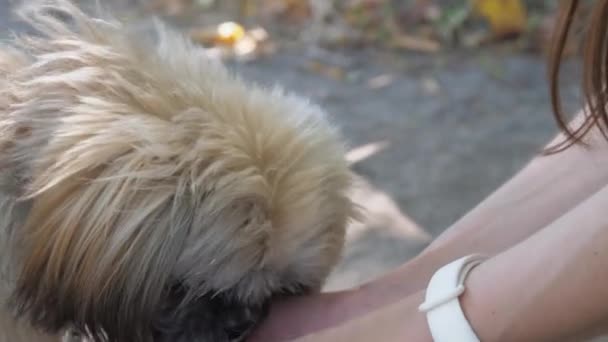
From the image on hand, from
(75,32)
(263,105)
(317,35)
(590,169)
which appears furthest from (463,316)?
(317,35)

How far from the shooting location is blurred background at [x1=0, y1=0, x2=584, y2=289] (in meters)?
3.42

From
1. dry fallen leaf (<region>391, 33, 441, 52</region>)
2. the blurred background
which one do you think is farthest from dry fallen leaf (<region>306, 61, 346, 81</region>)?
dry fallen leaf (<region>391, 33, 441, 52</region>)

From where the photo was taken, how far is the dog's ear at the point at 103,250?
1.53 metres

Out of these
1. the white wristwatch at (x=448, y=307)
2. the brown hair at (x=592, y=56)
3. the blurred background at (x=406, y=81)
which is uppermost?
the blurred background at (x=406, y=81)

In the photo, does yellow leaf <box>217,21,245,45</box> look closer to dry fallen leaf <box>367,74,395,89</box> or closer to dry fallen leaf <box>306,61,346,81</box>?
dry fallen leaf <box>306,61,346,81</box>

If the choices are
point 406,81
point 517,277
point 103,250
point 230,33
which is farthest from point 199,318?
point 230,33

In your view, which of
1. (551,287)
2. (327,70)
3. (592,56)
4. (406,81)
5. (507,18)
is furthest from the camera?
(507,18)

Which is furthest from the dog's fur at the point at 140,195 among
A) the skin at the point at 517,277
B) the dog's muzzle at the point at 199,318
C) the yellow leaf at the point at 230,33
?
the yellow leaf at the point at 230,33

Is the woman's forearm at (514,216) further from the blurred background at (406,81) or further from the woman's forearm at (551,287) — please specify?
the blurred background at (406,81)

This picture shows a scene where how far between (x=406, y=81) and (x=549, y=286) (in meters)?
2.90

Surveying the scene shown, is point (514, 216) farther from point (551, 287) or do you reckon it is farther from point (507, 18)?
point (507, 18)

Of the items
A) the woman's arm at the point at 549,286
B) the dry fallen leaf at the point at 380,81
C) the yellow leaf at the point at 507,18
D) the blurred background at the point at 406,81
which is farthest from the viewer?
the yellow leaf at the point at 507,18

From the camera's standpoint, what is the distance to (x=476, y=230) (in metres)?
2.00

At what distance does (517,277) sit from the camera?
148 cm
